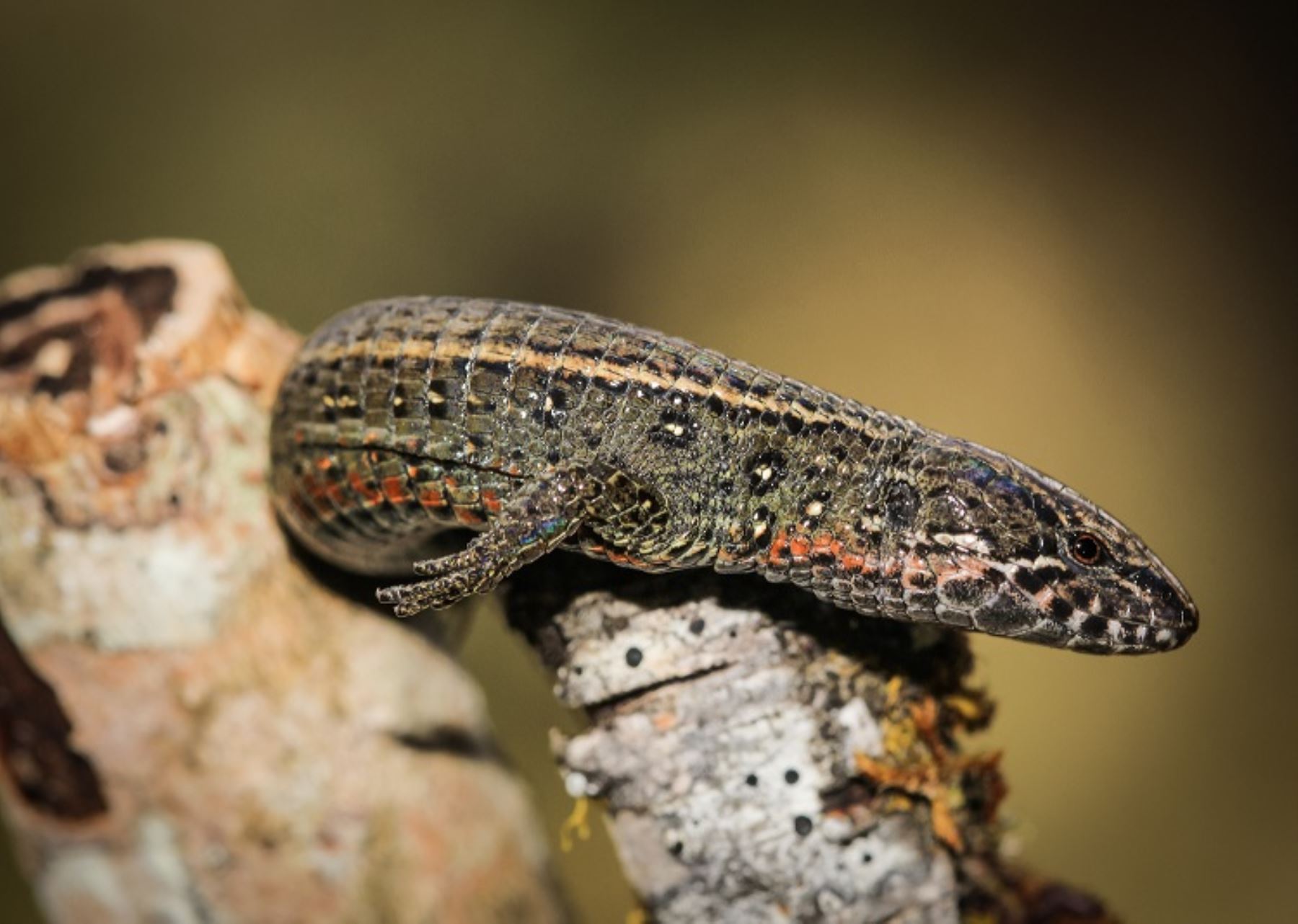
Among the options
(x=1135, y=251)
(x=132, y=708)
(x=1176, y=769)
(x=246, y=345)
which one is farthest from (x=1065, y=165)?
(x=132, y=708)

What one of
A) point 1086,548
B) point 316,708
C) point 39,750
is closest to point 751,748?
point 1086,548

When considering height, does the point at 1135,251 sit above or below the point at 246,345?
above

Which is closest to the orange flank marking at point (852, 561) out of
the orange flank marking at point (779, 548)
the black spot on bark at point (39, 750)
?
the orange flank marking at point (779, 548)

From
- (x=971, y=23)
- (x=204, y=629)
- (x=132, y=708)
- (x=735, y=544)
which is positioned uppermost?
(x=971, y=23)

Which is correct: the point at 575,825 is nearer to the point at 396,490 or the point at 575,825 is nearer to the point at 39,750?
the point at 396,490

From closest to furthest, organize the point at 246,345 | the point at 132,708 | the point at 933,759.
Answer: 1. the point at 933,759
2. the point at 132,708
3. the point at 246,345

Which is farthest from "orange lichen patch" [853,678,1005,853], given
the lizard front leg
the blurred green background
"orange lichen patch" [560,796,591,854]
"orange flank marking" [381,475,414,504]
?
the blurred green background

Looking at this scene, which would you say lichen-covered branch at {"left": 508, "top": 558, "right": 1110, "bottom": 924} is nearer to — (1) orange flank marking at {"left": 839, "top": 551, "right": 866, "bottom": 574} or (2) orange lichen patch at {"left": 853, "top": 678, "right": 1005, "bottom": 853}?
(2) orange lichen patch at {"left": 853, "top": 678, "right": 1005, "bottom": 853}

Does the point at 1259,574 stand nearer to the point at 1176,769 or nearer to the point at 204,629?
the point at 1176,769
